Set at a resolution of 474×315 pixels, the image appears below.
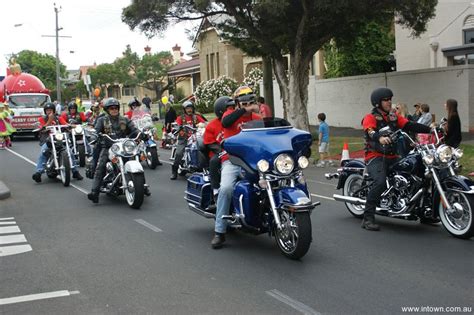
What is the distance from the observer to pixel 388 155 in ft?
25.9

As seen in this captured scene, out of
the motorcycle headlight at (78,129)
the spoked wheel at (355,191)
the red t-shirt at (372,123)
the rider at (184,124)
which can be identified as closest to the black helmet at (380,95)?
the red t-shirt at (372,123)

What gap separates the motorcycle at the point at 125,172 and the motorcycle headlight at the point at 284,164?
414 cm

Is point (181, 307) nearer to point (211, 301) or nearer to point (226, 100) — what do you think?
point (211, 301)

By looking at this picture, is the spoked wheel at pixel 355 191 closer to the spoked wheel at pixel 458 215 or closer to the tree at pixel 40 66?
the spoked wheel at pixel 458 215

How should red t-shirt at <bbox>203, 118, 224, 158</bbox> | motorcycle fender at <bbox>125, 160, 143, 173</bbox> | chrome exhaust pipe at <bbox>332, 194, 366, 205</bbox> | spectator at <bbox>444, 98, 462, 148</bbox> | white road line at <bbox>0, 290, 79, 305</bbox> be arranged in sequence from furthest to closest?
spectator at <bbox>444, 98, 462, 148</bbox> → motorcycle fender at <bbox>125, 160, 143, 173</bbox> → chrome exhaust pipe at <bbox>332, 194, 366, 205</bbox> → red t-shirt at <bbox>203, 118, 224, 158</bbox> → white road line at <bbox>0, 290, 79, 305</bbox>

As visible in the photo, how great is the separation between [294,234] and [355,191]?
2.67 metres

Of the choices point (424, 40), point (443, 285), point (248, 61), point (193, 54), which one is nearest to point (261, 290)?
point (443, 285)

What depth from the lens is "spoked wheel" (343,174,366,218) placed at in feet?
28.2

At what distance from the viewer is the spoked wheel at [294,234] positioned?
241 inches

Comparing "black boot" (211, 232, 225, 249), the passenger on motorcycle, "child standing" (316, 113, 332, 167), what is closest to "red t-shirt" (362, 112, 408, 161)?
"black boot" (211, 232, 225, 249)

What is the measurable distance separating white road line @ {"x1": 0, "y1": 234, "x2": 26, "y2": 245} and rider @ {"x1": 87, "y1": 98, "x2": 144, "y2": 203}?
254 cm

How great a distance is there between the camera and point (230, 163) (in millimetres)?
7066

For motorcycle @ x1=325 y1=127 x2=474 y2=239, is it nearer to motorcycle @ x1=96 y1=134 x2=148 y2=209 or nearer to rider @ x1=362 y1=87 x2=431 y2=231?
rider @ x1=362 y1=87 x2=431 y2=231

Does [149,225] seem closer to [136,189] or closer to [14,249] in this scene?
[136,189]
